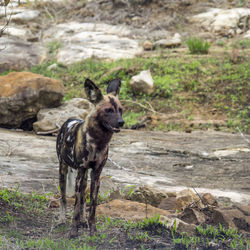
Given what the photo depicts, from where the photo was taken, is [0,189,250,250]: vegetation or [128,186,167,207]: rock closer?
[0,189,250,250]: vegetation

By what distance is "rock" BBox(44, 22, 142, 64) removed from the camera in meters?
16.6

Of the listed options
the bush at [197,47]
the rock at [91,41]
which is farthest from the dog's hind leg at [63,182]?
the rock at [91,41]

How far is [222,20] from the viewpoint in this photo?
18.7m

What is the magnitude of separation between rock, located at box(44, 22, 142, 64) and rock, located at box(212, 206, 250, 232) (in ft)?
39.4

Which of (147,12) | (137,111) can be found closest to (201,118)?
(137,111)

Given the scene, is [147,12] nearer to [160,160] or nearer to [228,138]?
[228,138]

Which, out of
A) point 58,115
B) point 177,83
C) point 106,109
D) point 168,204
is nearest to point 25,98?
point 58,115

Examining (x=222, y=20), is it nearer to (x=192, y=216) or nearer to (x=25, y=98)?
(x=25, y=98)

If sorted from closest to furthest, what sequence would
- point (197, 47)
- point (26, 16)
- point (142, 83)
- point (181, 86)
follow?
point (142, 83)
point (181, 86)
point (197, 47)
point (26, 16)

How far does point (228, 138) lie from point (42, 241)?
7.33 meters

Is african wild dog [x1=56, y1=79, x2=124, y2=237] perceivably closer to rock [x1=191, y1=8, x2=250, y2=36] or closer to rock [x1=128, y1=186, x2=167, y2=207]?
rock [x1=128, y1=186, x2=167, y2=207]

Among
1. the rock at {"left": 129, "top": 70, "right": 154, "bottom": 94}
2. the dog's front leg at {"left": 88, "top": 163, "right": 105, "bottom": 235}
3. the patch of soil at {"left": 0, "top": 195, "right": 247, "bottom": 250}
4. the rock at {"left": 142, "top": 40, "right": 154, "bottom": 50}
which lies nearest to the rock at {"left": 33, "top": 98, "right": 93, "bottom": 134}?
the rock at {"left": 129, "top": 70, "right": 154, "bottom": 94}

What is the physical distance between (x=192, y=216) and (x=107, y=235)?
1088mm

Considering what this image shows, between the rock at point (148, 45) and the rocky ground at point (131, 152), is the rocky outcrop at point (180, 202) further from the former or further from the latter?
the rock at point (148, 45)
